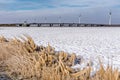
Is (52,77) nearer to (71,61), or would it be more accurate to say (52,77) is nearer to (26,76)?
(26,76)

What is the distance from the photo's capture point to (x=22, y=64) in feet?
36.5

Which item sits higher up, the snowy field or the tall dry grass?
the tall dry grass

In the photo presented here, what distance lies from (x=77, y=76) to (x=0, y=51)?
19.9 ft

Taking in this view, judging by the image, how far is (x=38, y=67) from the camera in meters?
10.4

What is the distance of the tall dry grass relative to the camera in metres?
8.53

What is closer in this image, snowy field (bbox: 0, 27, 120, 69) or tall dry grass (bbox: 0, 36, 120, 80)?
tall dry grass (bbox: 0, 36, 120, 80)

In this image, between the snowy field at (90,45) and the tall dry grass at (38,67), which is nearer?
the tall dry grass at (38,67)

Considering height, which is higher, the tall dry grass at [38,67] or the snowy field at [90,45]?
the tall dry grass at [38,67]

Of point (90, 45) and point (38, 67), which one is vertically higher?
point (38, 67)

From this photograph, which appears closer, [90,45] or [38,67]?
[38,67]

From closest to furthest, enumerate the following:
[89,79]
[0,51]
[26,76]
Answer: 1. [89,79]
2. [26,76]
3. [0,51]

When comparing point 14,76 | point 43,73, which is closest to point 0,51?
point 14,76

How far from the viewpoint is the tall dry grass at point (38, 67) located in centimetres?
853

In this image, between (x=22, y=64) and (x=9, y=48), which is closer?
(x=22, y=64)
